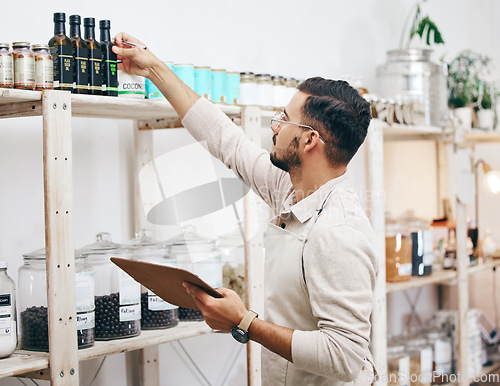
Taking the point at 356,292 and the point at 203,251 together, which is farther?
the point at 203,251

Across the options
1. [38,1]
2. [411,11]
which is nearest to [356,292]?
[38,1]

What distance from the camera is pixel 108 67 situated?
1823mm

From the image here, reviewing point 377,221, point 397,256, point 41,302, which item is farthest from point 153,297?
point 397,256

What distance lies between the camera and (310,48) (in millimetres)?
3152

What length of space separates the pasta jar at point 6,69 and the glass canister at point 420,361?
2.43 metres

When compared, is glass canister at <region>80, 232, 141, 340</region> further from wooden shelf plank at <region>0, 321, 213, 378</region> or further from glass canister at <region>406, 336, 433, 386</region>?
glass canister at <region>406, 336, 433, 386</region>

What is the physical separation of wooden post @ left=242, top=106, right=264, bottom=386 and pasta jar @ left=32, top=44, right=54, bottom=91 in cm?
72

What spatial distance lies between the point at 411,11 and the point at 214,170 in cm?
181

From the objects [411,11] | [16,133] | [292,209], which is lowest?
[292,209]

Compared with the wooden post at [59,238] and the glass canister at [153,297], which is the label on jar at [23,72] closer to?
the wooden post at [59,238]

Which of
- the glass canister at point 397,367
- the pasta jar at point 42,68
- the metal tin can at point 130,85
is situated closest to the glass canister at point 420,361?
the glass canister at point 397,367

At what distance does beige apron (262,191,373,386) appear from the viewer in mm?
1595

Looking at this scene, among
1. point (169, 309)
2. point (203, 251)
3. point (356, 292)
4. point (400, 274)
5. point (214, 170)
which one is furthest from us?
point (400, 274)

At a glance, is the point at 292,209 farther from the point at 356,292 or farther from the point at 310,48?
the point at 310,48
